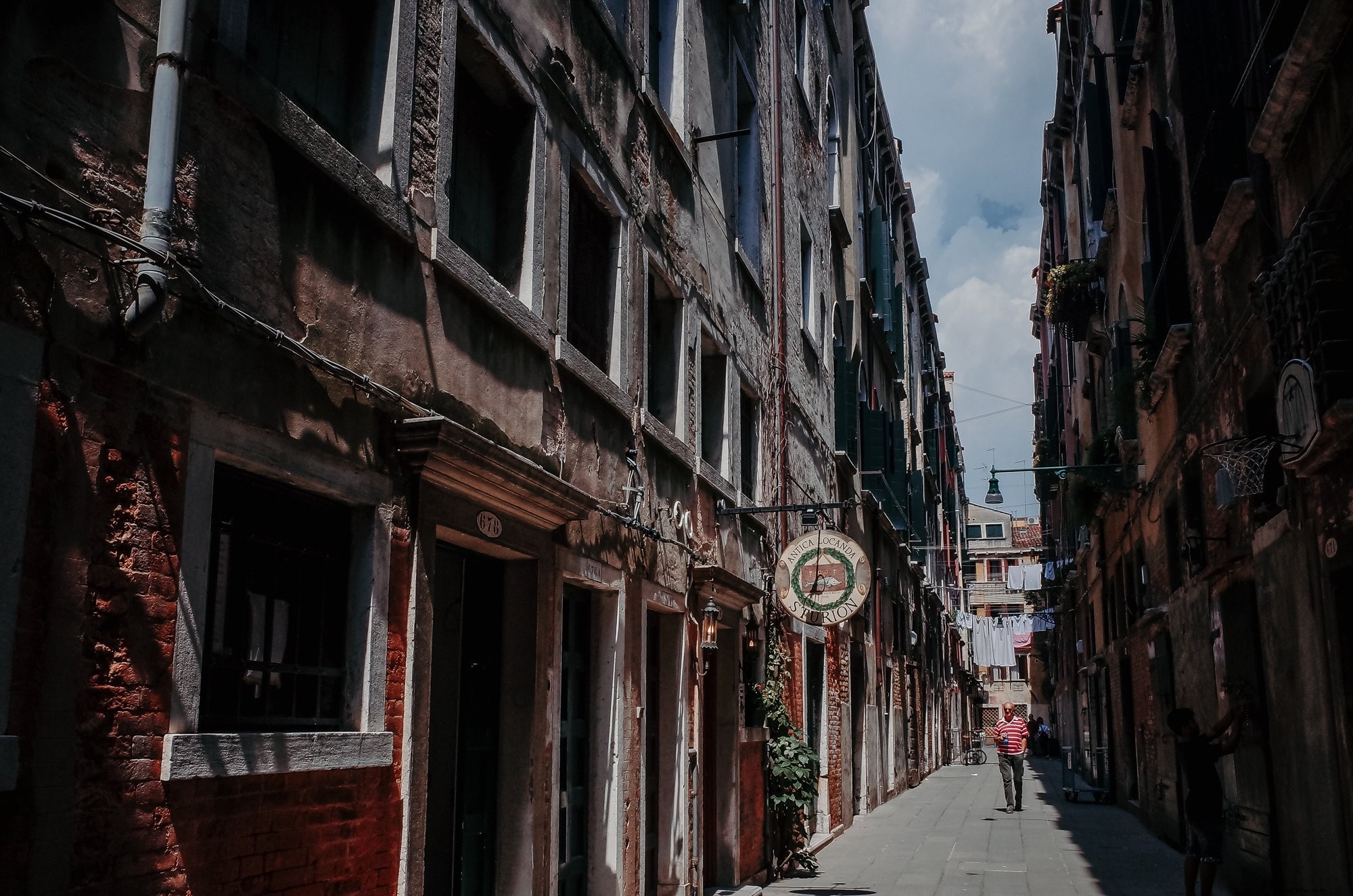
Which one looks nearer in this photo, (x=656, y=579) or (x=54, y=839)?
(x=54, y=839)

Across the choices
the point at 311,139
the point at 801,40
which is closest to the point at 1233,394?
the point at 311,139

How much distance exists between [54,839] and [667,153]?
7.83m

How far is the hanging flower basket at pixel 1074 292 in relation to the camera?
19406 mm

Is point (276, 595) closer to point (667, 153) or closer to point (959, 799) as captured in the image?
point (667, 153)

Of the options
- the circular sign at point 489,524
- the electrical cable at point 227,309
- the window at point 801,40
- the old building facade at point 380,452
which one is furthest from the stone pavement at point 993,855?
the window at point 801,40

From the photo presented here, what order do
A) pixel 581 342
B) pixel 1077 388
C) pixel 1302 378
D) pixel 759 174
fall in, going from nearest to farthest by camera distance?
pixel 1302 378 < pixel 581 342 < pixel 759 174 < pixel 1077 388

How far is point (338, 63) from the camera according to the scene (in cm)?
570

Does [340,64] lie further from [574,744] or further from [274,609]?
[574,744]

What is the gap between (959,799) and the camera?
2272 cm

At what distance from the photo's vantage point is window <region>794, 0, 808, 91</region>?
55.2ft

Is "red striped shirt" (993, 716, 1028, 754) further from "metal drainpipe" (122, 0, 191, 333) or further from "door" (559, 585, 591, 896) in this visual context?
"metal drainpipe" (122, 0, 191, 333)

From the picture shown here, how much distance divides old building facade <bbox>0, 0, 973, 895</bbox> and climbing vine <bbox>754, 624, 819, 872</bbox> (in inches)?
8.4

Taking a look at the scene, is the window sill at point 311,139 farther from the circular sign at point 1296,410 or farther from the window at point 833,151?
the window at point 833,151

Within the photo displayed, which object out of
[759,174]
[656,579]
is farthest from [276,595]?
[759,174]
